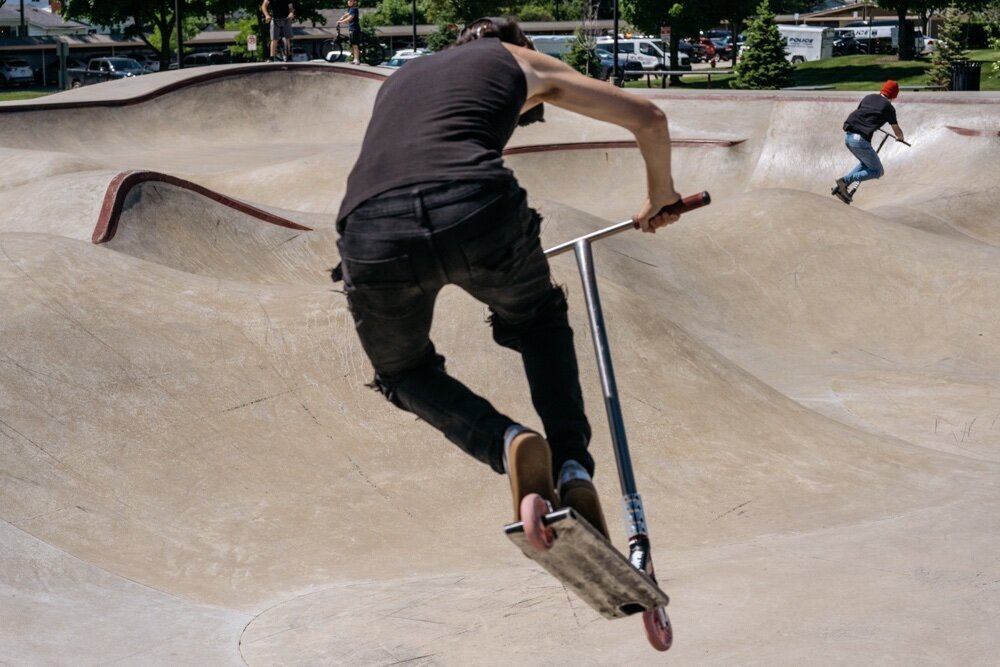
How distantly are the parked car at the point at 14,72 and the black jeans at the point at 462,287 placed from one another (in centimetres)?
5538

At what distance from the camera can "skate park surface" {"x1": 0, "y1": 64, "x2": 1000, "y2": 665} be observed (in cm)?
474

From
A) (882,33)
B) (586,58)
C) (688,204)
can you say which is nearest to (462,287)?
(688,204)

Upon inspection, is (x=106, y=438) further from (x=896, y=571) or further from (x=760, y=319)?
(x=760, y=319)

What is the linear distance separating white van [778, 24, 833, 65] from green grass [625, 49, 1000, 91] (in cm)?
581

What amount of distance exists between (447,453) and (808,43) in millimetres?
55608

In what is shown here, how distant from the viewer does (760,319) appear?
12070 mm

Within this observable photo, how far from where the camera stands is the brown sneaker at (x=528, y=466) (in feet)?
10.8

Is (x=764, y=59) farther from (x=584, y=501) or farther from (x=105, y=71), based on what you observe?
(x=584, y=501)

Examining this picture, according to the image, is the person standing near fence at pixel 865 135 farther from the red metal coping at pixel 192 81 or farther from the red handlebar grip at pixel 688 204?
the red handlebar grip at pixel 688 204

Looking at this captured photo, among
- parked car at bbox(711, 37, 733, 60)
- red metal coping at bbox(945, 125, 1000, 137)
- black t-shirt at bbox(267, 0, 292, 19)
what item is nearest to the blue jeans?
red metal coping at bbox(945, 125, 1000, 137)

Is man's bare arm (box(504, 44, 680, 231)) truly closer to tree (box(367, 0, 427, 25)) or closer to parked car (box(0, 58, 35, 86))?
parked car (box(0, 58, 35, 86))

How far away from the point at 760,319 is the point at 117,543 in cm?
798

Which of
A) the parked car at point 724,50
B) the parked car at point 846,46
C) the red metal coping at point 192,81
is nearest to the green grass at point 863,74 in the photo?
the parked car at point 846,46

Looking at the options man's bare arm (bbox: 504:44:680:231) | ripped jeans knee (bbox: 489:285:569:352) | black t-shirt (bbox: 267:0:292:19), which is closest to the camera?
man's bare arm (bbox: 504:44:680:231)
